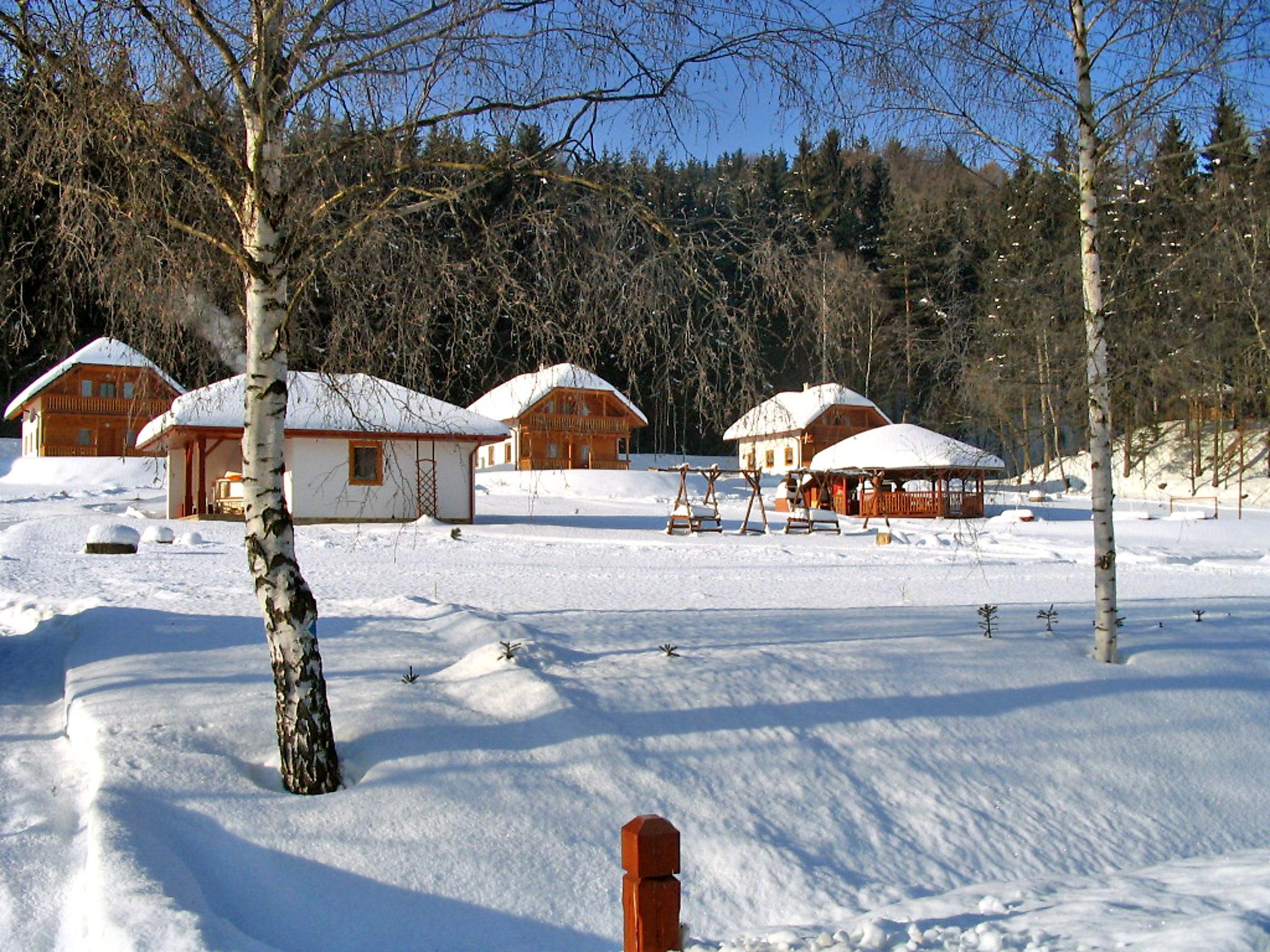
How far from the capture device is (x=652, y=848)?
338cm

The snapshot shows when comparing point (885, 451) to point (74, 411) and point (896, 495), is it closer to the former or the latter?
point (896, 495)

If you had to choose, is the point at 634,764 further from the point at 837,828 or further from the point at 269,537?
the point at 269,537

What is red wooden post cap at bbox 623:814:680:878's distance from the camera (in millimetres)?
3381

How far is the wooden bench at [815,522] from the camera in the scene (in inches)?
1176

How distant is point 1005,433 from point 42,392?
44.6 m

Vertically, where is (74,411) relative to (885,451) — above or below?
above

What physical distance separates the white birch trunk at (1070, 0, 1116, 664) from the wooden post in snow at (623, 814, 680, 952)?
6.24m

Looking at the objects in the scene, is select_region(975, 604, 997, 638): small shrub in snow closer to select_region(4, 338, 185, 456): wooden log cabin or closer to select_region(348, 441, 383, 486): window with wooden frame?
select_region(348, 441, 383, 486): window with wooden frame

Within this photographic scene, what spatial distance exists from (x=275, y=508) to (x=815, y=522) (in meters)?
26.5

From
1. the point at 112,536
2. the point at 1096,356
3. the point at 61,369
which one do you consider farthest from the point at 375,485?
the point at 1096,356

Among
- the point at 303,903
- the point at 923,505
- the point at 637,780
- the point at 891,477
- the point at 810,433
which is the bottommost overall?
the point at 303,903

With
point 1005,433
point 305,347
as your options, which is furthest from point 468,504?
point 305,347

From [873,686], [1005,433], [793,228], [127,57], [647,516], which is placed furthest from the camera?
[647,516]

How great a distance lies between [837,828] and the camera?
5660 millimetres
